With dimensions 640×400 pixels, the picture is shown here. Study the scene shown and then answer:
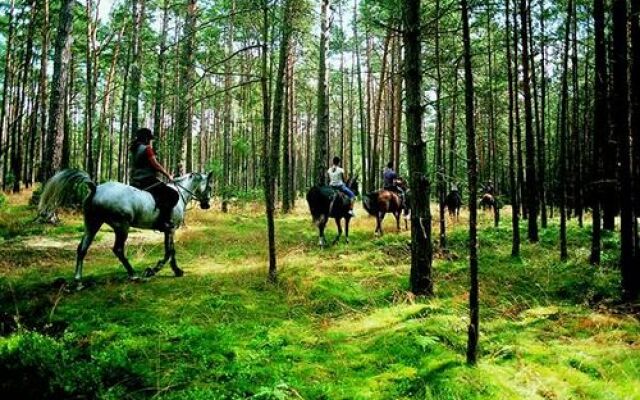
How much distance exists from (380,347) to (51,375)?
13.2ft

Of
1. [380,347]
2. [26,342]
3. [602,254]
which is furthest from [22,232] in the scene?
[602,254]

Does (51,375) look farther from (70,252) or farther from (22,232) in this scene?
(22,232)

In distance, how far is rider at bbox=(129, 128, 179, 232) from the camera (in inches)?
376

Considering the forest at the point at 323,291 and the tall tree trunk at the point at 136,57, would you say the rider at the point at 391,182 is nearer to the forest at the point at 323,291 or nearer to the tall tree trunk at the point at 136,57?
the forest at the point at 323,291

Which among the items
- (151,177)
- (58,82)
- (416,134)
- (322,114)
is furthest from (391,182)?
(58,82)

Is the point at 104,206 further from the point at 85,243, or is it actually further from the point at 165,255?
the point at 165,255

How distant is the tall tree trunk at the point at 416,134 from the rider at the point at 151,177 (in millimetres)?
4707

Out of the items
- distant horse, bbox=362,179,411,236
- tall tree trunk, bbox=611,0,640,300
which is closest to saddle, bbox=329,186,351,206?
distant horse, bbox=362,179,411,236

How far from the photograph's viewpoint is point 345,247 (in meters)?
14.1

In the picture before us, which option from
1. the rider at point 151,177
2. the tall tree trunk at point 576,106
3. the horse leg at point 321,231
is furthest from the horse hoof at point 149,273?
the tall tree trunk at point 576,106

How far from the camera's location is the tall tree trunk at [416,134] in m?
8.48

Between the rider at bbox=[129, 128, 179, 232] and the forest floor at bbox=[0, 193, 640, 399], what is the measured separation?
4.52 ft

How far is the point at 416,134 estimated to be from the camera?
8.50 metres

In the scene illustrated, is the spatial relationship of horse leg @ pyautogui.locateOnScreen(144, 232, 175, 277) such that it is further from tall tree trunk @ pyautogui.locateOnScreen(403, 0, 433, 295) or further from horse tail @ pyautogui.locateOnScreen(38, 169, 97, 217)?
tall tree trunk @ pyautogui.locateOnScreen(403, 0, 433, 295)
